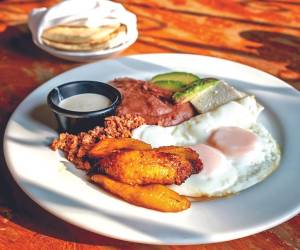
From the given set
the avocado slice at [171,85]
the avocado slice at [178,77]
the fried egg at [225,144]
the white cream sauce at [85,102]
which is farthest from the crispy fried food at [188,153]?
the avocado slice at [178,77]

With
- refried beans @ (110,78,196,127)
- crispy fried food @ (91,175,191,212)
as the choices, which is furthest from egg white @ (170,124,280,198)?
refried beans @ (110,78,196,127)

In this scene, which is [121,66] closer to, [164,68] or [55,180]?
[164,68]

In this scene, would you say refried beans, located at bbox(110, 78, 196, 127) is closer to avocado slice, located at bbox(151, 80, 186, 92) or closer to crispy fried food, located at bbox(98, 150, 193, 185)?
avocado slice, located at bbox(151, 80, 186, 92)

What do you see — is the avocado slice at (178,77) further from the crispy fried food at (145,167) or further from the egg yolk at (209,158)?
the crispy fried food at (145,167)

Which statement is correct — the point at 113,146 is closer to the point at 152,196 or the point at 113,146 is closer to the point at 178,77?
the point at 152,196

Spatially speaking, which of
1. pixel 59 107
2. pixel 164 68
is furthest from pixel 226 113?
pixel 59 107

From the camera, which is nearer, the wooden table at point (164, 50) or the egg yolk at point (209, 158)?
the wooden table at point (164, 50)
